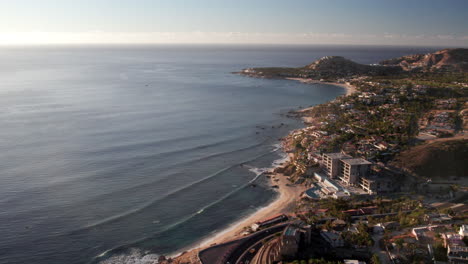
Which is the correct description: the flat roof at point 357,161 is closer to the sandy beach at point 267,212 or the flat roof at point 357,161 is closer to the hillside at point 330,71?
the sandy beach at point 267,212

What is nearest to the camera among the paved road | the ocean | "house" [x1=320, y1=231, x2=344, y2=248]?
the paved road

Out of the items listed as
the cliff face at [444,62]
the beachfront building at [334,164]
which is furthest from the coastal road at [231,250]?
the cliff face at [444,62]

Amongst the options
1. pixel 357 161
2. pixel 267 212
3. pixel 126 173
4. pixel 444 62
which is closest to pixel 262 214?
pixel 267 212

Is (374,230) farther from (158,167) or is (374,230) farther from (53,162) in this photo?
(53,162)

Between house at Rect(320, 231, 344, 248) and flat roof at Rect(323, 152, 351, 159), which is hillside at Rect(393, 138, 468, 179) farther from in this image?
house at Rect(320, 231, 344, 248)

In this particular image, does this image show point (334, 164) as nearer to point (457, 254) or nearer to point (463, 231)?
point (463, 231)

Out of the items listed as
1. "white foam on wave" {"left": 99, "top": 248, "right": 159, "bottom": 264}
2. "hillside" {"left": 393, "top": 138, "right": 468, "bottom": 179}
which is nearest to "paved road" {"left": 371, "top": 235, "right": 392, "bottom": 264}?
"hillside" {"left": 393, "top": 138, "right": 468, "bottom": 179}
